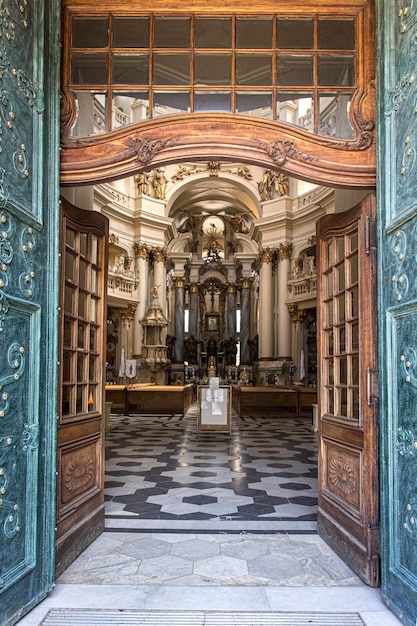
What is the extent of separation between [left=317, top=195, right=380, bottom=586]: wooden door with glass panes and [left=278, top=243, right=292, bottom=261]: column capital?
16.1 meters

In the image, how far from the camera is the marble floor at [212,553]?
2.91 m

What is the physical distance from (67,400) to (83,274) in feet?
3.23

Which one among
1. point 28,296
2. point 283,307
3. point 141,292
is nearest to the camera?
point 28,296

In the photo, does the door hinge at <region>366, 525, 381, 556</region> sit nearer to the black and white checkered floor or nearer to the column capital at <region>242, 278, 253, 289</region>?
the black and white checkered floor

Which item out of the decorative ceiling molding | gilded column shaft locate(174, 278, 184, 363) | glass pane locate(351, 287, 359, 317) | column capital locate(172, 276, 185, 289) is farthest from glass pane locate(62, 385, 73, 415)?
column capital locate(172, 276, 185, 289)

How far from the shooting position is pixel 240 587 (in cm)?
315

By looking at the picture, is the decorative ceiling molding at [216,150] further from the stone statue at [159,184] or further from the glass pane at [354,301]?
the stone statue at [159,184]

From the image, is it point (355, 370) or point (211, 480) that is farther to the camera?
point (211, 480)

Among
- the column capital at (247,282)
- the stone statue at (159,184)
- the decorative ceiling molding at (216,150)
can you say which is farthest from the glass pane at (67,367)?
the column capital at (247,282)

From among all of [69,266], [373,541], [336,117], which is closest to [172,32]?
[336,117]

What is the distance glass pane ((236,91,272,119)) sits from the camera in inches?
141

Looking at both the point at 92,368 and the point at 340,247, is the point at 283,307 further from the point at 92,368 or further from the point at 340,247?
the point at 92,368

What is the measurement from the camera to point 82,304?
13.1 ft

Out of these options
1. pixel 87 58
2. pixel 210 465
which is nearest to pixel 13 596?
pixel 87 58
